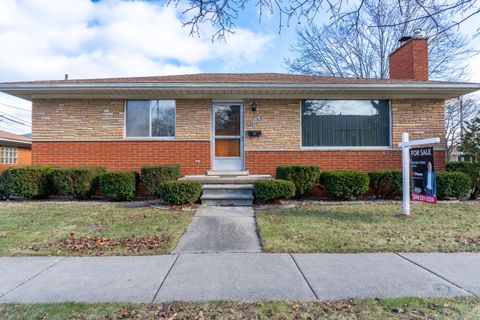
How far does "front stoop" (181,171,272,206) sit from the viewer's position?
795 centimetres

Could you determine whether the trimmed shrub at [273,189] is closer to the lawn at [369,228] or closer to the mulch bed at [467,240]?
the lawn at [369,228]

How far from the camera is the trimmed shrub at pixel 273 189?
7.56m

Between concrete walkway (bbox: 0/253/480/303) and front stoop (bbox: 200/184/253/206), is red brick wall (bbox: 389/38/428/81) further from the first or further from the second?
concrete walkway (bbox: 0/253/480/303)

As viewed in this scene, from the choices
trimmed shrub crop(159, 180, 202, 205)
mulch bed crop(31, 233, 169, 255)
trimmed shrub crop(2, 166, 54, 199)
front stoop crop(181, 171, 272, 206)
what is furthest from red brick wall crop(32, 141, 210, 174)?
mulch bed crop(31, 233, 169, 255)

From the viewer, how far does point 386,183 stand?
8.70 metres

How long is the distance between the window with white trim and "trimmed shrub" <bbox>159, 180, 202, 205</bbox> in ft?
58.7

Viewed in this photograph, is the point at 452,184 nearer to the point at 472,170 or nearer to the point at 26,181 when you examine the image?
the point at 472,170

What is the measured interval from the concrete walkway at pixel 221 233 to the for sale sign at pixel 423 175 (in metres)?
Result: 3.58

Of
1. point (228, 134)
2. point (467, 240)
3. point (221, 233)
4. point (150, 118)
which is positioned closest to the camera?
point (467, 240)

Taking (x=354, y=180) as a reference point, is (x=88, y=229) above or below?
below

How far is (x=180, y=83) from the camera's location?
8.81 m

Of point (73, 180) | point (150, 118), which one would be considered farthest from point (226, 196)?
point (73, 180)

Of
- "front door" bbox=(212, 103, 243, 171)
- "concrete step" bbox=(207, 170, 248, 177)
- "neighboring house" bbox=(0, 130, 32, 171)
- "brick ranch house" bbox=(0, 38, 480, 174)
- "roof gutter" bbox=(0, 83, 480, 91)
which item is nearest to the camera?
"roof gutter" bbox=(0, 83, 480, 91)

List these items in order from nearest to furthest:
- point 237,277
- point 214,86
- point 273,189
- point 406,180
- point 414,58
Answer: point 237,277 → point 406,180 → point 273,189 → point 214,86 → point 414,58
